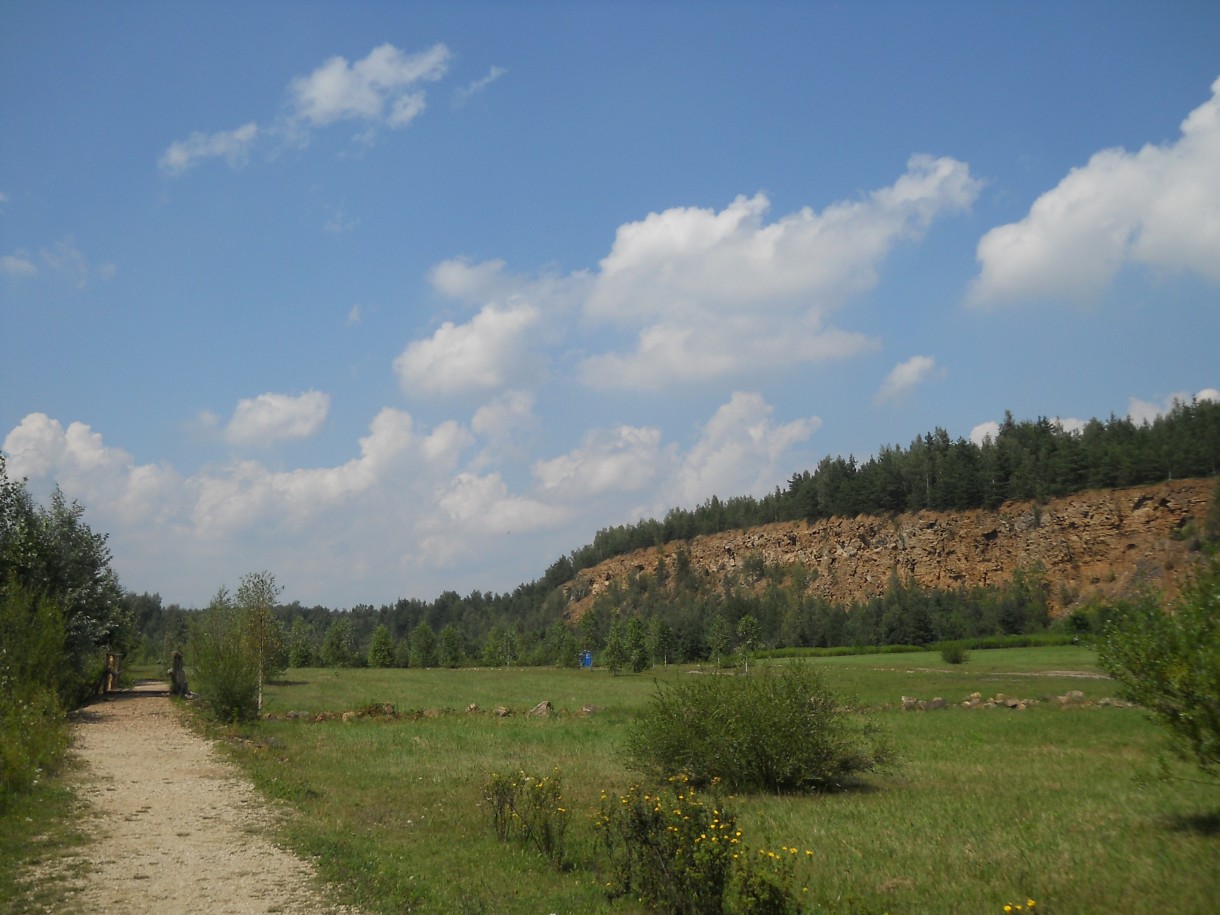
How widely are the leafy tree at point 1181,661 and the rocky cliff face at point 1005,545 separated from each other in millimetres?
88681

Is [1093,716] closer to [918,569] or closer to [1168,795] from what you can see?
[1168,795]

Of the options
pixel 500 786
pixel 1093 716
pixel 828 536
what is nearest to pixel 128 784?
pixel 500 786

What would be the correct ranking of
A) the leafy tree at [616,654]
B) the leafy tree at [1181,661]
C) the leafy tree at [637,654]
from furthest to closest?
the leafy tree at [616,654], the leafy tree at [637,654], the leafy tree at [1181,661]

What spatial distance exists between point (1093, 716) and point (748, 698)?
17.8m

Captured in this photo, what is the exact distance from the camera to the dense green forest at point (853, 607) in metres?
97.7

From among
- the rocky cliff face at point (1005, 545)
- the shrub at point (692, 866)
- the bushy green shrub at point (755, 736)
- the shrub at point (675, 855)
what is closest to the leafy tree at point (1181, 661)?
the shrub at point (692, 866)

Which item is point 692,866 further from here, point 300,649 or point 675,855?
point 300,649

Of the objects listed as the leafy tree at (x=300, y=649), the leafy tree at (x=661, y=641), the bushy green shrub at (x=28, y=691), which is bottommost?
the leafy tree at (x=661, y=641)

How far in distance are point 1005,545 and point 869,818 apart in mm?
118892

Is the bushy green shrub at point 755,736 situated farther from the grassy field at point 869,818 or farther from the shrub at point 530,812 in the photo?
the shrub at point 530,812

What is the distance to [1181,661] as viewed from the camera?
1055 centimetres

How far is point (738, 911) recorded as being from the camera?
838 cm

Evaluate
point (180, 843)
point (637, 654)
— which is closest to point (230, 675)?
point (180, 843)

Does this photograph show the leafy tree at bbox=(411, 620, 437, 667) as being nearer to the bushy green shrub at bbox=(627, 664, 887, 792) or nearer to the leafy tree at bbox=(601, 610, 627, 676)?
the leafy tree at bbox=(601, 610, 627, 676)
